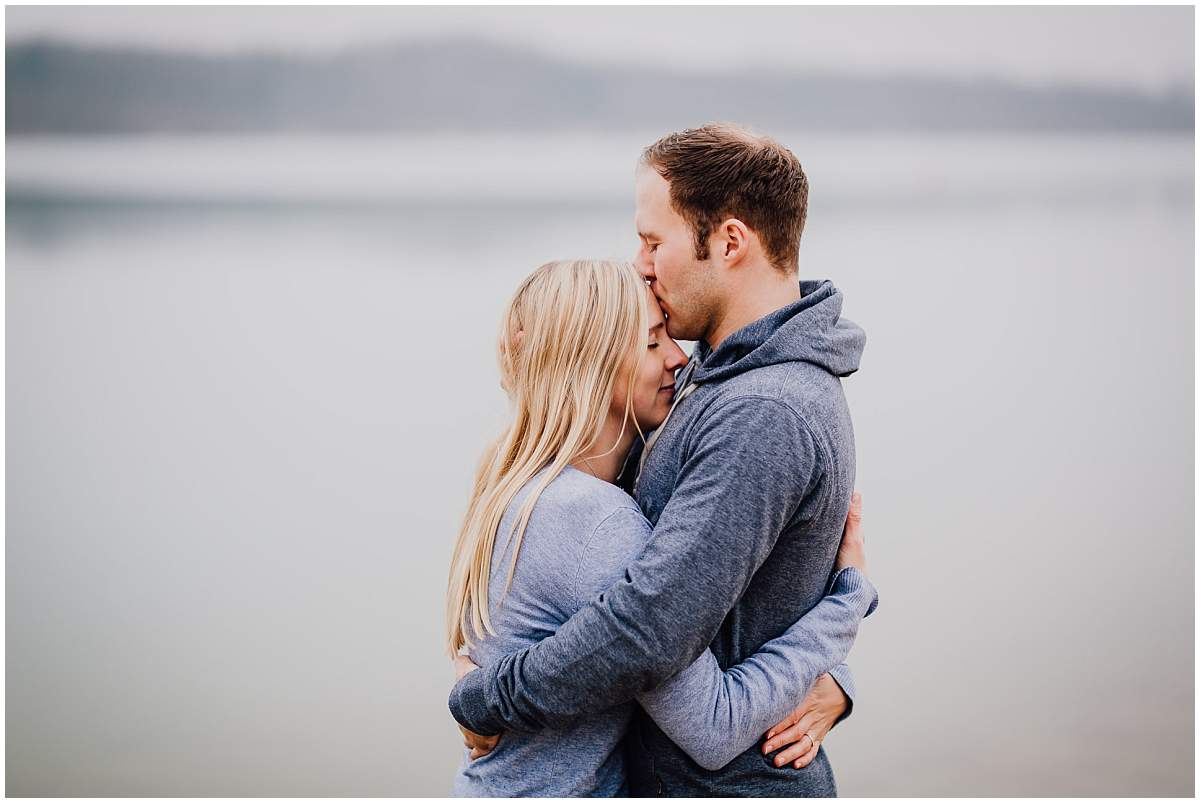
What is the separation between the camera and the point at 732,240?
149 centimetres

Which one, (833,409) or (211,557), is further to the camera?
(211,557)

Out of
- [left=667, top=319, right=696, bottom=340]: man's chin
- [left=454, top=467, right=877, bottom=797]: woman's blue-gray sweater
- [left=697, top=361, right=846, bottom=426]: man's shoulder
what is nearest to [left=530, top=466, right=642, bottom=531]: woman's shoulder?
[left=454, top=467, right=877, bottom=797]: woman's blue-gray sweater

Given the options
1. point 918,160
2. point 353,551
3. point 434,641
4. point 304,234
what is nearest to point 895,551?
point 434,641

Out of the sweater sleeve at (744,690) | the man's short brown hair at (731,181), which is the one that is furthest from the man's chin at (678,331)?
the sweater sleeve at (744,690)

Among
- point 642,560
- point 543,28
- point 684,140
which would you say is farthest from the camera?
point 543,28

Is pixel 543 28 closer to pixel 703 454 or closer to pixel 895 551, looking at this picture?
pixel 895 551

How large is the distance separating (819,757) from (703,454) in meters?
0.52

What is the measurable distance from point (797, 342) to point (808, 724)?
0.50 metres

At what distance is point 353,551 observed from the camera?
3387 millimetres

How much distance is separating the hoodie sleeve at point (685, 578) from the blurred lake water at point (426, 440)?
402mm

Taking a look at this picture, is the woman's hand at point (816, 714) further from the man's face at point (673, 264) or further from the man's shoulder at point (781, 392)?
the man's face at point (673, 264)

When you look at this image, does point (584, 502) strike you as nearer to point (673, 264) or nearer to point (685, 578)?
point (685, 578)

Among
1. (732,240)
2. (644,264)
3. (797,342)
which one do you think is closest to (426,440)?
(644,264)

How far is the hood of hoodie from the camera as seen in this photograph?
1.38m
